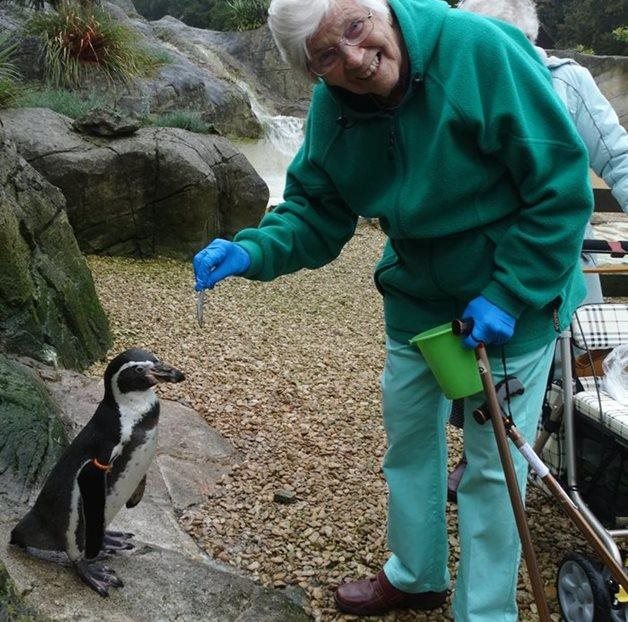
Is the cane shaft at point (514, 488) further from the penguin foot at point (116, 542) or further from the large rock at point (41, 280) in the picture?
the large rock at point (41, 280)

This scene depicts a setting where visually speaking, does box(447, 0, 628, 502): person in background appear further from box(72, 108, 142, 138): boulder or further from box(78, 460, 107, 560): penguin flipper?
box(72, 108, 142, 138): boulder

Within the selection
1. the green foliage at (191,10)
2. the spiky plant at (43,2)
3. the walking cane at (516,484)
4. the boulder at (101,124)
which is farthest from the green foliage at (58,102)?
the green foliage at (191,10)

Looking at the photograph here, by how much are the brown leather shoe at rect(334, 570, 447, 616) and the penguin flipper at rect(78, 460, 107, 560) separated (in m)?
0.77

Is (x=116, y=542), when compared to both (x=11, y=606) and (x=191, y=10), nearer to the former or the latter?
(x=11, y=606)

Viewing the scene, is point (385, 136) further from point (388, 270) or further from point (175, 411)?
point (175, 411)

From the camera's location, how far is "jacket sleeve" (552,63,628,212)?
259cm

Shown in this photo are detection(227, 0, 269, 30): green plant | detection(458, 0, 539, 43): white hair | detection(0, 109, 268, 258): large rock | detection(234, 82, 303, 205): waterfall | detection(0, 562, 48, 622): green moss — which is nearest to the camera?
detection(0, 562, 48, 622): green moss

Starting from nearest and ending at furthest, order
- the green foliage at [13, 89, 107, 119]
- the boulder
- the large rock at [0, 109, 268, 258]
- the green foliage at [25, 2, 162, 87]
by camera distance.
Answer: the large rock at [0, 109, 268, 258] → the boulder → the green foliage at [13, 89, 107, 119] → the green foliage at [25, 2, 162, 87]

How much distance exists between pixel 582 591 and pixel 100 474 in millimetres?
1381

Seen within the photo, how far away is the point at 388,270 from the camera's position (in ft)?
6.55

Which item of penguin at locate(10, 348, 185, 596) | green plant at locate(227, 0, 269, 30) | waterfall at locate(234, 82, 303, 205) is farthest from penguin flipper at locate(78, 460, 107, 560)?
green plant at locate(227, 0, 269, 30)

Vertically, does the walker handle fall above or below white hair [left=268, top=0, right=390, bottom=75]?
below

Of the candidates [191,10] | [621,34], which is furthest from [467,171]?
[191,10]

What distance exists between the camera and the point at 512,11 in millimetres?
2588
